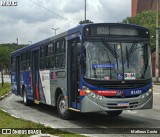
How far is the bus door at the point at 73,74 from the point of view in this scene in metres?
12.1

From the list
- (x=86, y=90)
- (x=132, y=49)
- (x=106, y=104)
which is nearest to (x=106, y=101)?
(x=106, y=104)

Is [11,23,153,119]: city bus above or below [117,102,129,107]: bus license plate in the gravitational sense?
above

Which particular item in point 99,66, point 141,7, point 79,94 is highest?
point 141,7

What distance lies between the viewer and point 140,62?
38.9 feet

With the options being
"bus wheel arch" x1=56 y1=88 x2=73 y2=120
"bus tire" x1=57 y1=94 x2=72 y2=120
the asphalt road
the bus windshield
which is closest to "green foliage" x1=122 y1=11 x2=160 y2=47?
the asphalt road

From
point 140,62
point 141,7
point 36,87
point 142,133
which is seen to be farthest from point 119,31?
point 141,7

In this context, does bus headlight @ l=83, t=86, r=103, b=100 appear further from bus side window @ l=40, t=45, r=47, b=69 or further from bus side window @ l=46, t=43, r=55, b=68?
bus side window @ l=40, t=45, r=47, b=69

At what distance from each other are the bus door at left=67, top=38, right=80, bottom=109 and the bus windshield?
77 cm

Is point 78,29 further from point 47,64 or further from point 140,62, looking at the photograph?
point 47,64

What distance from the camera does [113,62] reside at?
1148cm

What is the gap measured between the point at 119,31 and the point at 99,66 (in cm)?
137

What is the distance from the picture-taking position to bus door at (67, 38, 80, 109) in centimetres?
1214

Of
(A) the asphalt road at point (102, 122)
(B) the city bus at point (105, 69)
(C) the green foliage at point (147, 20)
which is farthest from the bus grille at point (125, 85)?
(C) the green foliage at point (147, 20)

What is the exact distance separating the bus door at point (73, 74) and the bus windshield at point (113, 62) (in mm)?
771
